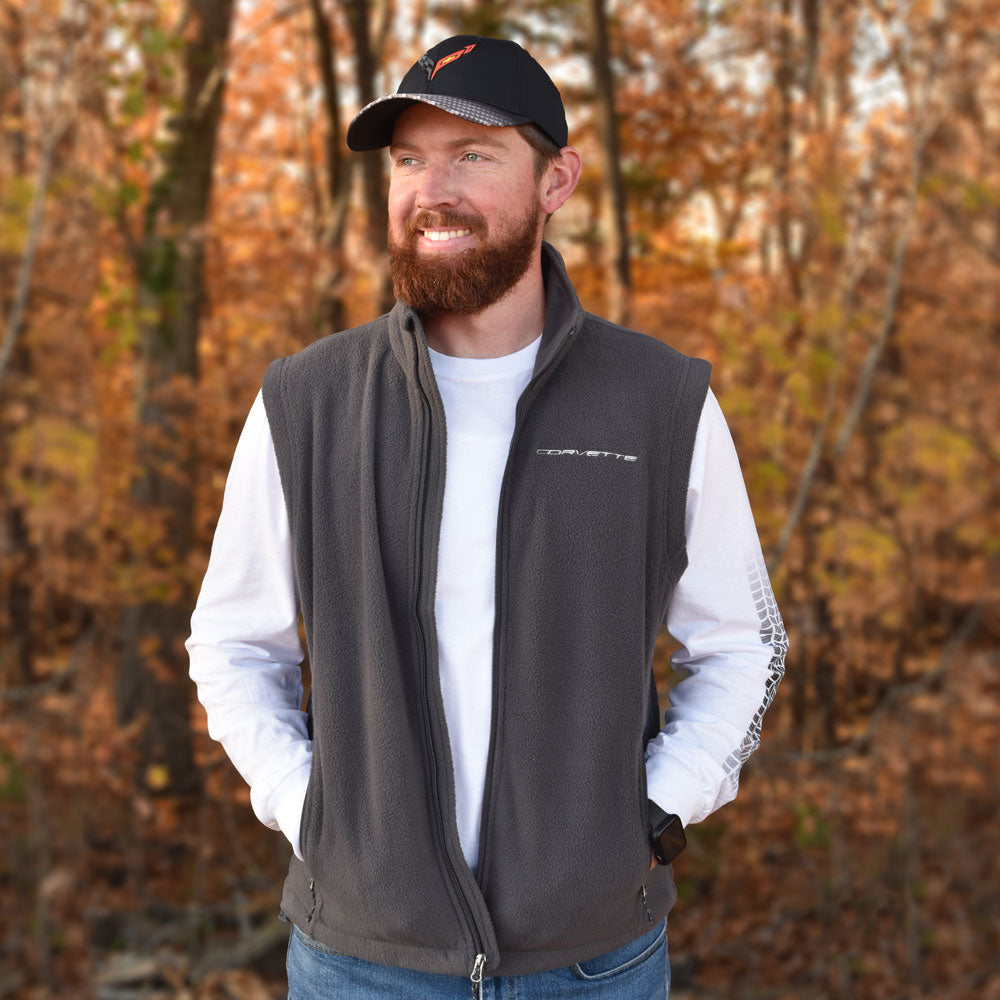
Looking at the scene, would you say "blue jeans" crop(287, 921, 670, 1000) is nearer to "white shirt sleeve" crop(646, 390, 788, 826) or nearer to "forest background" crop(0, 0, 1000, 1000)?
"white shirt sleeve" crop(646, 390, 788, 826)

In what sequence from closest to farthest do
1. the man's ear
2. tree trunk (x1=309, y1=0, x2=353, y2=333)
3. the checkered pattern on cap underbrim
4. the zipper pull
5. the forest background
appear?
1. the zipper pull
2. the checkered pattern on cap underbrim
3. the man's ear
4. the forest background
5. tree trunk (x1=309, y1=0, x2=353, y2=333)

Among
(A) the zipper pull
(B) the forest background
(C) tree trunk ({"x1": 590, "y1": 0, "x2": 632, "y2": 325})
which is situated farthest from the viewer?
(C) tree trunk ({"x1": 590, "y1": 0, "x2": 632, "y2": 325})

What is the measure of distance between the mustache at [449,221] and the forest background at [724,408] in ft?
14.3

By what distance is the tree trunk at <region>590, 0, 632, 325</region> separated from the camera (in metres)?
8.21

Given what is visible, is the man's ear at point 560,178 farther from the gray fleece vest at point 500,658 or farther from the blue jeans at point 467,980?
the blue jeans at point 467,980

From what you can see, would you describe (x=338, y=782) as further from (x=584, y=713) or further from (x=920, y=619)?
(x=920, y=619)

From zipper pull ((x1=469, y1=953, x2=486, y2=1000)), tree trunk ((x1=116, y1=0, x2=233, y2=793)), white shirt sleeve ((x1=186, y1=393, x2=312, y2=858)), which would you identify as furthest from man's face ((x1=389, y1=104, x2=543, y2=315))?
tree trunk ((x1=116, y1=0, x2=233, y2=793))

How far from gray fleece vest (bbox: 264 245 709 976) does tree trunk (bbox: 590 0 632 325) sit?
5.84m

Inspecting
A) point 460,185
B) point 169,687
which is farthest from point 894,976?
point 460,185

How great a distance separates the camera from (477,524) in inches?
92.2

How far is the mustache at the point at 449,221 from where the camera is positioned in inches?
93.7

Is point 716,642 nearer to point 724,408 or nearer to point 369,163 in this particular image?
point 724,408

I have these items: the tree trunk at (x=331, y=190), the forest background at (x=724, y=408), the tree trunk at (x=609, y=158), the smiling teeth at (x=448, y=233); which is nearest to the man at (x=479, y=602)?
the smiling teeth at (x=448, y=233)

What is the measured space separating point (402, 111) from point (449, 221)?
0.25 metres
